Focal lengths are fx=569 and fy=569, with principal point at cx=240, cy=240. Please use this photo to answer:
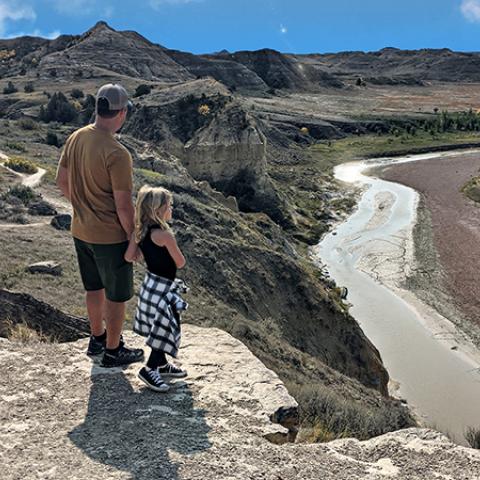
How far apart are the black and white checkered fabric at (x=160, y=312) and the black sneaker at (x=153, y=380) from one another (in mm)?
272

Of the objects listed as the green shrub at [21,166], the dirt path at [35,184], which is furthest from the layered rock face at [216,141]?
the green shrub at [21,166]

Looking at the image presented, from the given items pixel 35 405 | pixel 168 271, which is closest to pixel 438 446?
pixel 168 271

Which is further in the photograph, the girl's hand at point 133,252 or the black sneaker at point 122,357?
the black sneaker at point 122,357

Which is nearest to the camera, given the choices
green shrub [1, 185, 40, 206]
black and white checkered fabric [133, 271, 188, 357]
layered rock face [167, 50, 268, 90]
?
black and white checkered fabric [133, 271, 188, 357]

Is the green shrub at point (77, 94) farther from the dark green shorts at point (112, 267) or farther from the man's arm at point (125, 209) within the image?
the man's arm at point (125, 209)

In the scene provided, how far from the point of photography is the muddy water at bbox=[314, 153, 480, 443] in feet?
65.3

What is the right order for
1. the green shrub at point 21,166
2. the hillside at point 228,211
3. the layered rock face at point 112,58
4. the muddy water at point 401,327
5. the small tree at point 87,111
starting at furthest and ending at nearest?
the layered rock face at point 112,58, the small tree at point 87,111, the green shrub at point 21,166, the muddy water at point 401,327, the hillside at point 228,211

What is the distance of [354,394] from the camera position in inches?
511

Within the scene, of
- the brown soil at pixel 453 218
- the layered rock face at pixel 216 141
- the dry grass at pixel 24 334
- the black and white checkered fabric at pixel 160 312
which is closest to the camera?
the black and white checkered fabric at pixel 160 312

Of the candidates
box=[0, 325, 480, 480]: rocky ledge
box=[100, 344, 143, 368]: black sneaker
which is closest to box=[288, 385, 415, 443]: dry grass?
box=[0, 325, 480, 480]: rocky ledge

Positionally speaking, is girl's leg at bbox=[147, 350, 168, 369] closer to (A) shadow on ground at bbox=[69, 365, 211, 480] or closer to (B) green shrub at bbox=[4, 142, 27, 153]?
(A) shadow on ground at bbox=[69, 365, 211, 480]

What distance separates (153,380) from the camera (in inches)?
243

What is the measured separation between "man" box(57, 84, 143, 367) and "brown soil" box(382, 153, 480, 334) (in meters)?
24.1

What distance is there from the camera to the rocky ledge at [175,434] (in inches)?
196
